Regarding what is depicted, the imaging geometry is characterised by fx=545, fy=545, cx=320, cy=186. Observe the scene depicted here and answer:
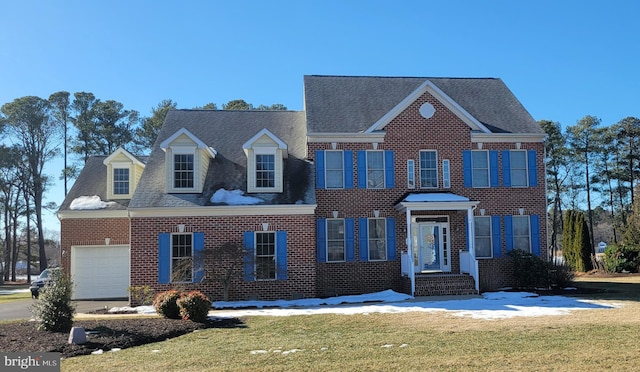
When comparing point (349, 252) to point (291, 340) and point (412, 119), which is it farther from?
point (291, 340)

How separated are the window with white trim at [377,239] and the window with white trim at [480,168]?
412 cm

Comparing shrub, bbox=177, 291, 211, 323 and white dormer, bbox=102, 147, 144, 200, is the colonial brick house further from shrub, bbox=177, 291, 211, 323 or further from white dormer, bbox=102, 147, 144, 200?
shrub, bbox=177, 291, 211, 323

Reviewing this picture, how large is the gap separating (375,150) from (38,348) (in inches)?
560

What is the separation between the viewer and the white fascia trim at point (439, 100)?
2142 centimetres

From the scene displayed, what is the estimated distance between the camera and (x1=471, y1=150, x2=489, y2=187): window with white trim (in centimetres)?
2181

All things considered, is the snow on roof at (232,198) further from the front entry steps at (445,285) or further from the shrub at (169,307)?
the front entry steps at (445,285)

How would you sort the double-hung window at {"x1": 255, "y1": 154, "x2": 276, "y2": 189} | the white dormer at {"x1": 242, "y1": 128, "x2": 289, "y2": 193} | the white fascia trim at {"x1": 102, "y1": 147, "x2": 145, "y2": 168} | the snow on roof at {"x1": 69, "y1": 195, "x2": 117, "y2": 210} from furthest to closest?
the white fascia trim at {"x1": 102, "y1": 147, "x2": 145, "y2": 168} < the snow on roof at {"x1": 69, "y1": 195, "x2": 117, "y2": 210} < the double-hung window at {"x1": 255, "y1": 154, "x2": 276, "y2": 189} < the white dormer at {"x1": 242, "y1": 128, "x2": 289, "y2": 193}

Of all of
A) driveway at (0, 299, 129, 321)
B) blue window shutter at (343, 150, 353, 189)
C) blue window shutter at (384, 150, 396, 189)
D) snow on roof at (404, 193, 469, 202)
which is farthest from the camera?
blue window shutter at (384, 150, 396, 189)

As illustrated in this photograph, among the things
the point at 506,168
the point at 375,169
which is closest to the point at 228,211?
the point at 375,169

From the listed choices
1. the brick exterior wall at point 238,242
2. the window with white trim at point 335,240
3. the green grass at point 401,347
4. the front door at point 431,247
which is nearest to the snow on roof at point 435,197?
the front door at point 431,247

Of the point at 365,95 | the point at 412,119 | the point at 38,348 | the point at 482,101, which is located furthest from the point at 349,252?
the point at 38,348

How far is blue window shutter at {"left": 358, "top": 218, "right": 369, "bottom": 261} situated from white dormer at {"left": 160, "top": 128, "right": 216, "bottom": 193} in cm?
621

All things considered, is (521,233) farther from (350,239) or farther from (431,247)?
(350,239)

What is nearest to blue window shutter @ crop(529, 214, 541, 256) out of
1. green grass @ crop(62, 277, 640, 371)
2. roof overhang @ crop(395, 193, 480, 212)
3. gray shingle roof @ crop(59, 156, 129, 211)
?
roof overhang @ crop(395, 193, 480, 212)
